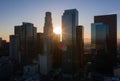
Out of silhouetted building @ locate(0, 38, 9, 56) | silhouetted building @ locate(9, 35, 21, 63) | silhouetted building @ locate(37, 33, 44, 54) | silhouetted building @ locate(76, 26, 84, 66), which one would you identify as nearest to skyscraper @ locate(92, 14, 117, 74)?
silhouetted building @ locate(76, 26, 84, 66)

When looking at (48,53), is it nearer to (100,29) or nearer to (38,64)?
(38,64)

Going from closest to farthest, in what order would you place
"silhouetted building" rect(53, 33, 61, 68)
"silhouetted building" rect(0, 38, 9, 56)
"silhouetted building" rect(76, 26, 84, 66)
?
"silhouetted building" rect(76, 26, 84, 66)
"silhouetted building" rect(53, 33, 61, 68)
"silhouetted building" rect(0, 38, 9, 56)

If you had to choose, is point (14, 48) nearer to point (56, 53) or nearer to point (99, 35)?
point (56, 53)

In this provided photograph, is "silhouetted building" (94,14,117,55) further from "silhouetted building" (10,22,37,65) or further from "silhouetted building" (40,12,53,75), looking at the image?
"silhouetted building" (10,22,37,65)

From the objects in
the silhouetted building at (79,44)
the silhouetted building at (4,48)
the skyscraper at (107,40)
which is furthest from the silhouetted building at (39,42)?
the skyscraper at (107,40)

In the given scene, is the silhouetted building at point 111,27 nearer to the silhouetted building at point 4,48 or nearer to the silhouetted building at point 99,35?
the silhouetted building at point 99,35

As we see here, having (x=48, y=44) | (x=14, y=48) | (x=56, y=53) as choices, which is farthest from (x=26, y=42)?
(x=56, y=53)
